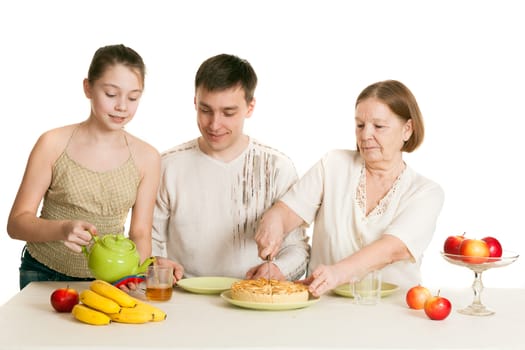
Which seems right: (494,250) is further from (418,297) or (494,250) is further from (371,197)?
(371,197)

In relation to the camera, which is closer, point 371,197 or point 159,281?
point 159,281

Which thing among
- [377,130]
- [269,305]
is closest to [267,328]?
[269,305]

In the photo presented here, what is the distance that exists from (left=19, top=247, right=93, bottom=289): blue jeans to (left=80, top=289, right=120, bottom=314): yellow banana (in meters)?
0.77

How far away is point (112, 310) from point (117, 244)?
34cm

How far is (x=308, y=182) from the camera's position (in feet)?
10.3

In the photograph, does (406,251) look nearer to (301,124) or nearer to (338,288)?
(338,288)

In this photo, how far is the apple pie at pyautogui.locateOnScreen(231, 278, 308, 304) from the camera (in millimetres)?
2459

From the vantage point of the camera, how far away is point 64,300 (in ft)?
7.77

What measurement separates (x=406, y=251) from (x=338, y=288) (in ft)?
0.88

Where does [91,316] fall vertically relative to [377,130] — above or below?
below

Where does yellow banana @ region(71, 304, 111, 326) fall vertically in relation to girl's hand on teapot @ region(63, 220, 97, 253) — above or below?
below

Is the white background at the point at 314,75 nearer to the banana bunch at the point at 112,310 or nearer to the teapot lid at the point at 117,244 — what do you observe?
the teapot lid at the point at 117,244

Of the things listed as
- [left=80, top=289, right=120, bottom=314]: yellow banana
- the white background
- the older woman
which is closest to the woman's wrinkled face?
the older woman

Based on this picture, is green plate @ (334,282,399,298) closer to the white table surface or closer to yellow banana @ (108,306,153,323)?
the white table surface
